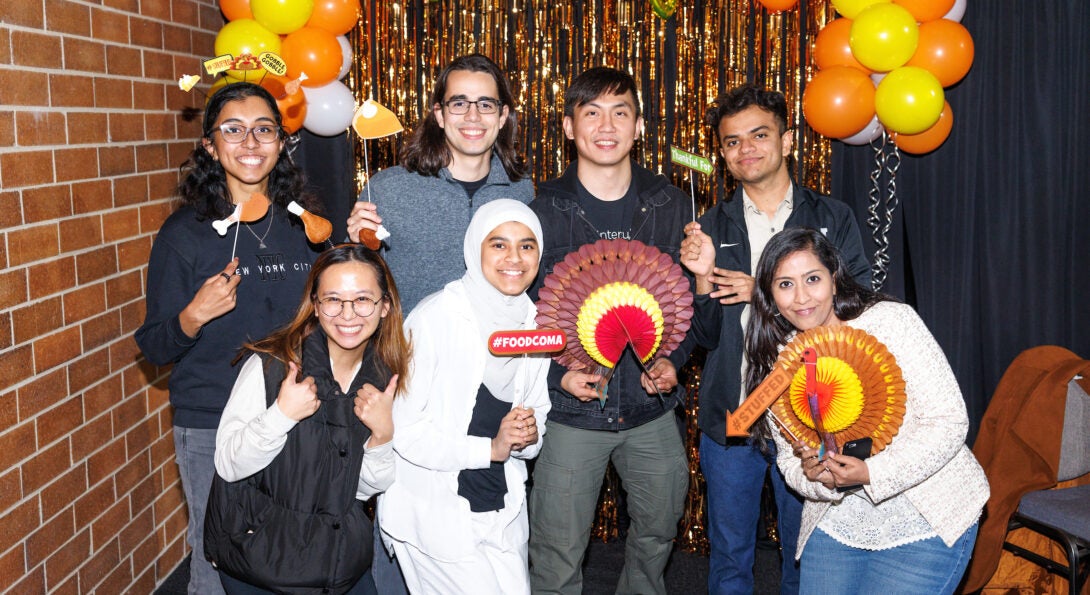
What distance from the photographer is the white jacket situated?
220 centimetres

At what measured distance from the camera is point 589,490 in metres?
2.59

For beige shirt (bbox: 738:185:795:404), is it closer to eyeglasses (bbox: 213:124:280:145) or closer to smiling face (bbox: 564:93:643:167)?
smiling face (bbox: 564:93:643:167)

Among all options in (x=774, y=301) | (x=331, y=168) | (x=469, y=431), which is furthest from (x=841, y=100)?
(x=331, y=168)

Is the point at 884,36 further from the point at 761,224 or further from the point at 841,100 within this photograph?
the point at 761,224

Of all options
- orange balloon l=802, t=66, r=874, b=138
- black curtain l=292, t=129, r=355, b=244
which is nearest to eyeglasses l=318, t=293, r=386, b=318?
black curtain l=292, t=129, r=355, b=244

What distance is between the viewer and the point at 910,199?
141 inches

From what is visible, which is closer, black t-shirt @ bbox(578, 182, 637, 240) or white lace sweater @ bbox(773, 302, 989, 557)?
white lace sweater @ bbox(773, 302, 989, 557)

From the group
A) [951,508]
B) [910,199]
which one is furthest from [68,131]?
[910,199]

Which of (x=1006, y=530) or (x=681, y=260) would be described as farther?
(x=1006, y=530)

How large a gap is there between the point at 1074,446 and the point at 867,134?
123 cm

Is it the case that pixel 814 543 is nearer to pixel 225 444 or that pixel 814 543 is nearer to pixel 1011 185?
pixel 225 444

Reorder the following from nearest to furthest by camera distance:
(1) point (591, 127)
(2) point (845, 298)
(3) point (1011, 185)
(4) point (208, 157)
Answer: (2) point (845, 298) < (4) point (208, 157) < (1) point (591, 127) < (3) point (1011, 185)

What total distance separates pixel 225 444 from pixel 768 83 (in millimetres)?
2526

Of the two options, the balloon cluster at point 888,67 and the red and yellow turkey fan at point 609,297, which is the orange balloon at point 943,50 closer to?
the balloon cluster at point 888,67
